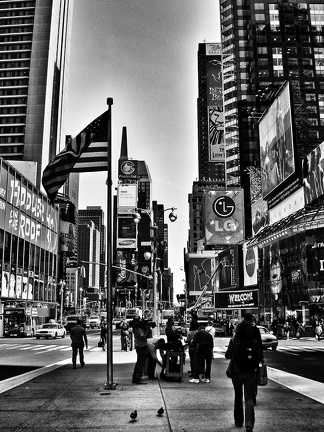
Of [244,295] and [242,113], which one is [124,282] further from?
[244,295]

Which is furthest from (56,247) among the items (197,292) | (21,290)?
(197,292)

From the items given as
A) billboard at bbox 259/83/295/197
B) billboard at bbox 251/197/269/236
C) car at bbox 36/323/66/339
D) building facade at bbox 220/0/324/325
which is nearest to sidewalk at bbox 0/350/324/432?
car at bbox 36/323/66/339

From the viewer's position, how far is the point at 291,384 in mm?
13422

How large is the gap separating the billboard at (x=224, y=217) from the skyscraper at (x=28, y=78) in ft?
292

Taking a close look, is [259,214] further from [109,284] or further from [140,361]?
[109,284]

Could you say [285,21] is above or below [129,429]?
above

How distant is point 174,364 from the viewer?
46.3 ft

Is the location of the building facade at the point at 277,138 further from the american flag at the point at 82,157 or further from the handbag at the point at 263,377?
the handbag at the point at 263,377

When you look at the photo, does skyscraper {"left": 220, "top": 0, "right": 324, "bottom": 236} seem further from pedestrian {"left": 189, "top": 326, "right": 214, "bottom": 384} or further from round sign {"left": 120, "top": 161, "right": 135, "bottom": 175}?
pedestrian {"left": 189, "top": 326, "right": 214, "bottom": 384}

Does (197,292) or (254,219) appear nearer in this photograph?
(254,219)

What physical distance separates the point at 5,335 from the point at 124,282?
116 m

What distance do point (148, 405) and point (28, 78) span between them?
148625 mm

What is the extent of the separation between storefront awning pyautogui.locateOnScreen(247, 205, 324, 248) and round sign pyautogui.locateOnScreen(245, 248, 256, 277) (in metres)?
1.18

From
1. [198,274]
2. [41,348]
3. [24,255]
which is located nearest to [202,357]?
[41,348]
